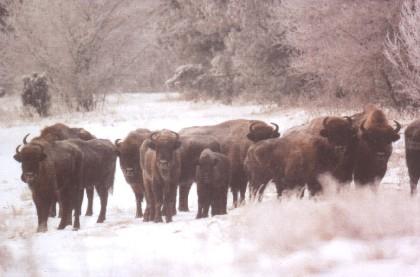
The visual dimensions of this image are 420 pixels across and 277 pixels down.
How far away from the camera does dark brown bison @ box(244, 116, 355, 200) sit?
9.42m

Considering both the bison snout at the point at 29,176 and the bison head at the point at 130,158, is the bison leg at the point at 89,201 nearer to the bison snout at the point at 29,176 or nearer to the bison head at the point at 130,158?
the bison head at the point at 130,158

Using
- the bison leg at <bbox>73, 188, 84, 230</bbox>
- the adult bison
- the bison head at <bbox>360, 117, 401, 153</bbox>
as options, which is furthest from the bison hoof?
the bison head at <bbox>360, 117, 401, 153</bbox>

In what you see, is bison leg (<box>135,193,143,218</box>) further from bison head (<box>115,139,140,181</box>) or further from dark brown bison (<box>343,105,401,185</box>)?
dark brown bison (<box>343,105,401,185</box>)

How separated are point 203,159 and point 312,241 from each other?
166 inches

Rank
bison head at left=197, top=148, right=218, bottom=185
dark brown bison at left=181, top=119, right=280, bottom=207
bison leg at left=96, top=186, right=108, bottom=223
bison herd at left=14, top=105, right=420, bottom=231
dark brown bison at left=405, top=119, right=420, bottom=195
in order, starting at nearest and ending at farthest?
bison herd at left=14, top=105, right=420, bottom=231 < dark brown bison at left=405, top=119, right=420, bottom=195 < bison head at left=197, top=148, right=218, bottom=185 < bison leg at left=96, top=186, right=108, bottom=223 < dark brown bison at left=181, top=119, right=280, bottom=207

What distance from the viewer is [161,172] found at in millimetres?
10023

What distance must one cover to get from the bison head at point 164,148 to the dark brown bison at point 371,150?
254 cm

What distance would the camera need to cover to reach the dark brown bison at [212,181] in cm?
1010

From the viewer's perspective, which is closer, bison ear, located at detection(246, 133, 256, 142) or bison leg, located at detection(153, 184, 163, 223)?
bison leg, located at detection(153, 184, 163, 223)

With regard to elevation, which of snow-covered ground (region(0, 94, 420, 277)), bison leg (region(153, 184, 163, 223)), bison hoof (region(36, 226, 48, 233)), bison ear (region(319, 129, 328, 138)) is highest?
bison ear (region(319, 129, 328, 138))

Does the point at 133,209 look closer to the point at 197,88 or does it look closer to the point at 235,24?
the point at 235,24

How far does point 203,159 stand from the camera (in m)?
10.1

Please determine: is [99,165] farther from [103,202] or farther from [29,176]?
[29,176]

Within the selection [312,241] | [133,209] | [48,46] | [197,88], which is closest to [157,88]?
[197,88]
